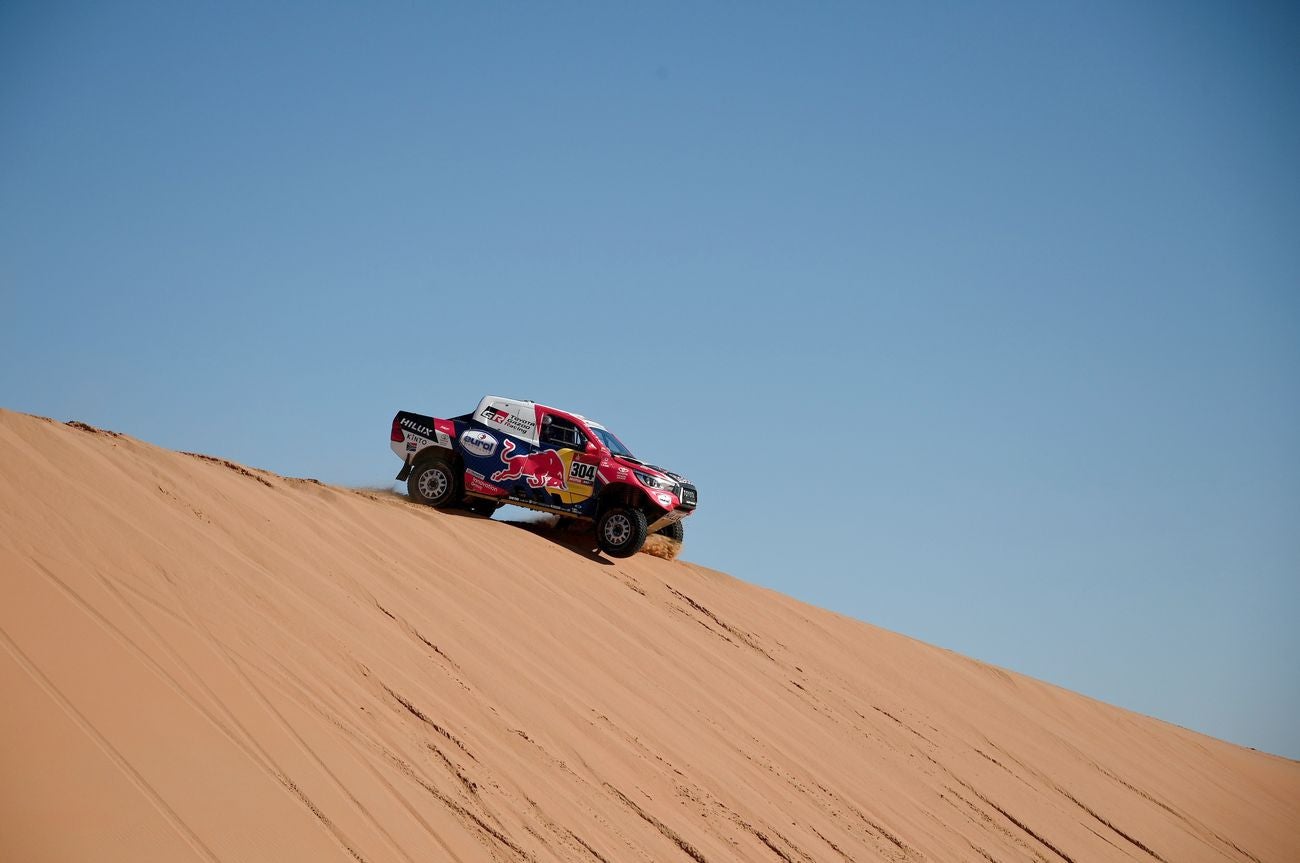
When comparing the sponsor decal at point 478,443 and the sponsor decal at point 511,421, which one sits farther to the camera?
the sponsor decal at point 511,421

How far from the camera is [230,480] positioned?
37.9 feet

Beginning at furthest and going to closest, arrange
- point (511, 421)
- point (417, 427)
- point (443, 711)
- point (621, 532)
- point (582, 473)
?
point (511, 421) → point (417, 427) → point (582, 473) → point (621, 532) → point (443, 711)

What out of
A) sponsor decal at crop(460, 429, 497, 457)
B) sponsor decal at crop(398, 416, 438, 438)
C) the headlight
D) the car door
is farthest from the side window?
sponsor decal at crop(398, 416, 438, 438)

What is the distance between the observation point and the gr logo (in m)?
15.6

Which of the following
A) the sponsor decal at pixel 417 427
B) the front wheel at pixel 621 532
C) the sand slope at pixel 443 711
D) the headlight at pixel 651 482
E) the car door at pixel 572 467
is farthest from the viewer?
the sponsor decal at pixel 417 427

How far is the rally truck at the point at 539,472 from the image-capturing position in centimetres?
1555

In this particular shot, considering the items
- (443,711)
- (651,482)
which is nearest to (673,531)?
(651,482)

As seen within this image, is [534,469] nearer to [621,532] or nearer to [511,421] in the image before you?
[511,421]

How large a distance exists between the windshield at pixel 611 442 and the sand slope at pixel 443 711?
5.19 ft

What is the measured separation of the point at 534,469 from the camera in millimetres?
15680

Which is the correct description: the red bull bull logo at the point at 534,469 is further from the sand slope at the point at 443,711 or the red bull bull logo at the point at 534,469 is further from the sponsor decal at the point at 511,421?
the sand slope at the point at 443,711

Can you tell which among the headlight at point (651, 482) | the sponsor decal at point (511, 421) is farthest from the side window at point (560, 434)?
the headlight at point (651, 482)

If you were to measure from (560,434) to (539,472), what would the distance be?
0.64 meters

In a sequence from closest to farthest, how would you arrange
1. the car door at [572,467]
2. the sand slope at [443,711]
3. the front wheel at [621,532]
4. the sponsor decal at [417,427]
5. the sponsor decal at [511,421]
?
the sand slope at [443,711] < the front wheel at [621,532] < the car door at [572,467] < the sponsor decal at [417,427] < the sponsor decal at [511,421]
